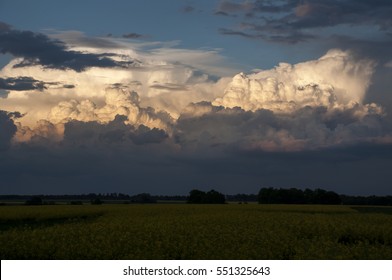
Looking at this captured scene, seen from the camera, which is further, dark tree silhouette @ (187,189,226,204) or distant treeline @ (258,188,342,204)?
dark tree silhouette @ (187,189,226,204)

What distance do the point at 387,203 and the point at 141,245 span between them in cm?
12783

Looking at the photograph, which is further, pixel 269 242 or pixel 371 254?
pixel 269 242

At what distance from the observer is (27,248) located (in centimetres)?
2512

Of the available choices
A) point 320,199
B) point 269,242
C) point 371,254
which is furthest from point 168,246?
point 320,199

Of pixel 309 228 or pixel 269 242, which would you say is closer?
pixel 269 242

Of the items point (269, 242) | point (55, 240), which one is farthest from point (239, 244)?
point (55, 240)

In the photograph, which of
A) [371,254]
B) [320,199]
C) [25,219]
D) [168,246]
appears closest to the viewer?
[371,254]

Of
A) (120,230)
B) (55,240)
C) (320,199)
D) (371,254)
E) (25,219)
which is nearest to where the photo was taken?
(371,254)

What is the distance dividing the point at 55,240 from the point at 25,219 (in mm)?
35791

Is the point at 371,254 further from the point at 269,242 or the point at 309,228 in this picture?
the point at 309,228

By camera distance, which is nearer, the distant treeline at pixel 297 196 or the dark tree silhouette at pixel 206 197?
the distant treeline at pixel 297 196

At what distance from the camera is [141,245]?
24938 millimetres
